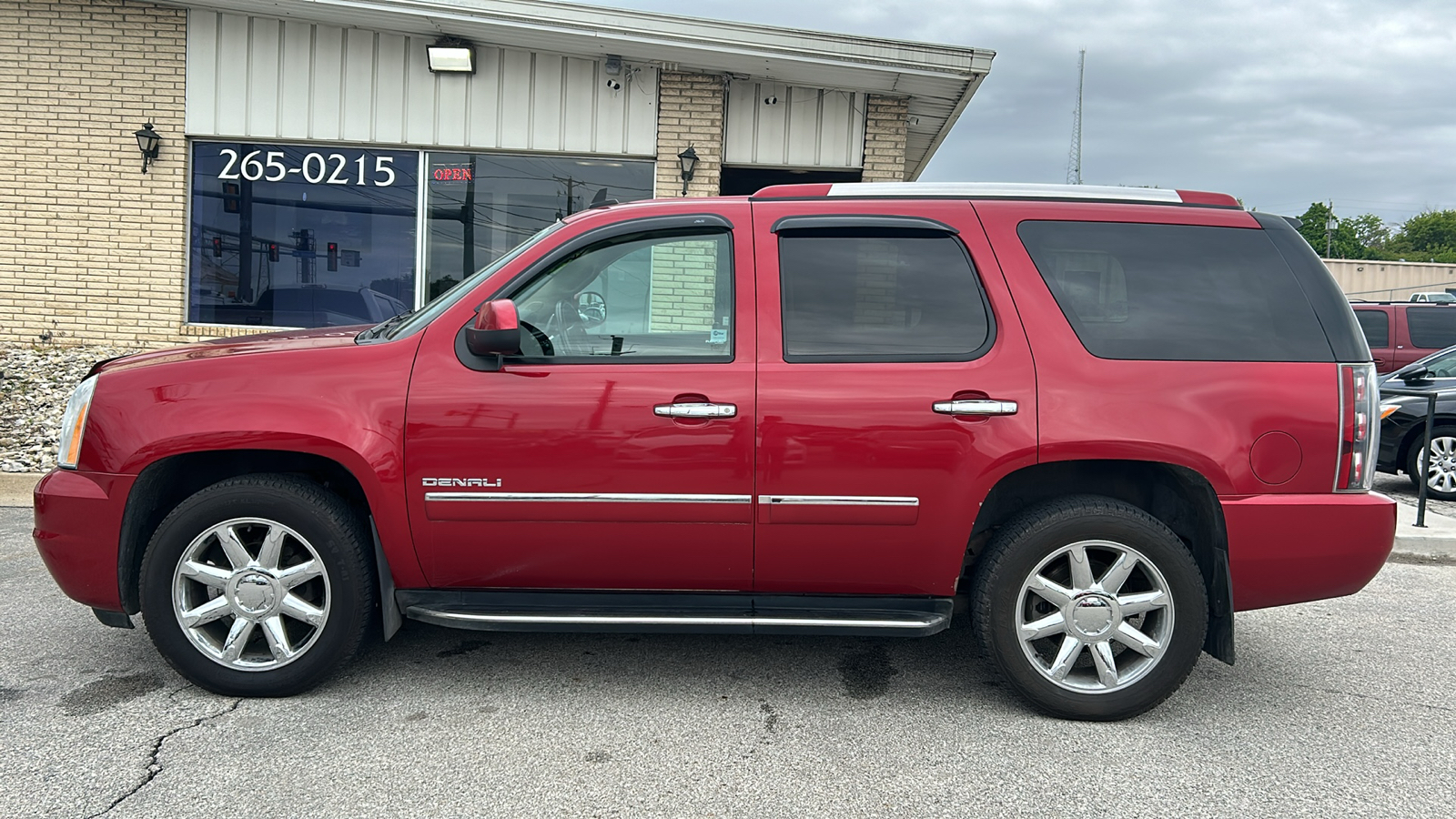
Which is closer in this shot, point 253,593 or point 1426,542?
point 253,593

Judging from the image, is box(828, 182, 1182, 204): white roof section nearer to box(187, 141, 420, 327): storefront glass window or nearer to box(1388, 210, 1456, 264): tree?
box(187, 141, 420, 327): storefront glass window

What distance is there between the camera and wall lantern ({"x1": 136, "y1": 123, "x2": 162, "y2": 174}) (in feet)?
33.5

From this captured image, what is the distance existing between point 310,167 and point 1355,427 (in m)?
10.4

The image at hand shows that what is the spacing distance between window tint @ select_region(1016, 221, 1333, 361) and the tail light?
0.12 m

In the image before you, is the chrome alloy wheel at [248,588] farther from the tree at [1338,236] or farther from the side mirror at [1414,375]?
the tree at [1338,236]

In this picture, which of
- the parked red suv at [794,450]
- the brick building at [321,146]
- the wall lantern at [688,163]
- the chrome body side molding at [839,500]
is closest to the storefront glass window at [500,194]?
the brick building at [321,146]

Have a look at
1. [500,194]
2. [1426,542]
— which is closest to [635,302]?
[1426,542]

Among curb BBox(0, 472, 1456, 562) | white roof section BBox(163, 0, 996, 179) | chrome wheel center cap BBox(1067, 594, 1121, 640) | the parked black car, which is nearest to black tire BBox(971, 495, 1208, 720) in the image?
chrome wheel center cap BBox(1067, 594, 1121, 640)

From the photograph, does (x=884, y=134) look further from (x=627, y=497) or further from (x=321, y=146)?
(x=627, y=497)

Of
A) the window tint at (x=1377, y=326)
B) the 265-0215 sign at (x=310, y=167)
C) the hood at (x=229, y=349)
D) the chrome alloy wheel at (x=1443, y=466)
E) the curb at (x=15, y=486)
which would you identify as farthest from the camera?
the window tint at (x=1377, y=326)

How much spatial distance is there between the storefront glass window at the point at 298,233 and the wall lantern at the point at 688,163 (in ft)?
9.74

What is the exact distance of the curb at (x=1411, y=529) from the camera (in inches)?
254

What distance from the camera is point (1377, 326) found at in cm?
1259

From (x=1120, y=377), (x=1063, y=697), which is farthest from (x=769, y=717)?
(x=1120, y=377)
